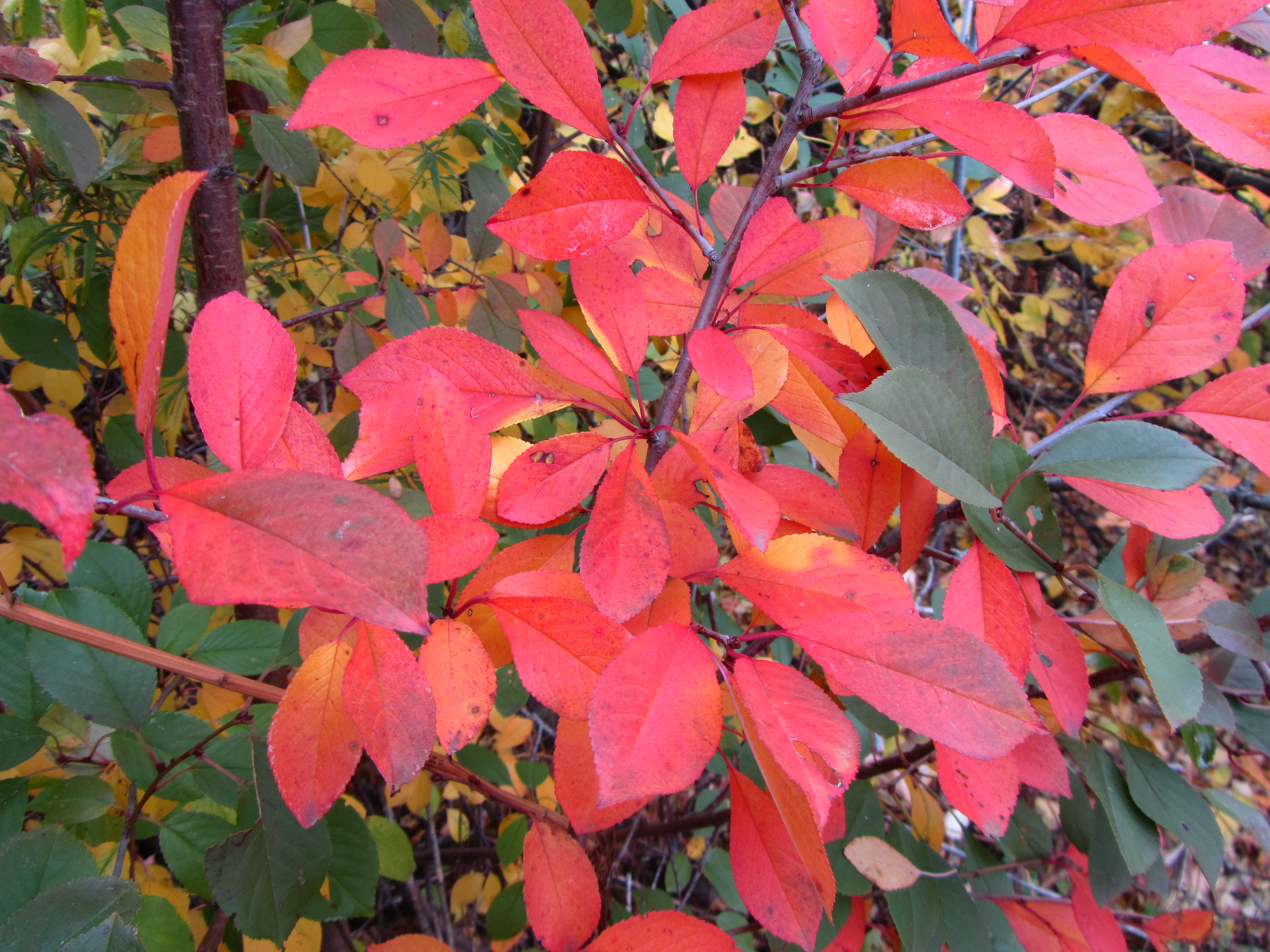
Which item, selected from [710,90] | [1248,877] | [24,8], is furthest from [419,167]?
[1248,877]

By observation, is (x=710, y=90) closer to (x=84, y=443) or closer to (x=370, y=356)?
(x=370, y=356)

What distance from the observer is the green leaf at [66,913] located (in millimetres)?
397

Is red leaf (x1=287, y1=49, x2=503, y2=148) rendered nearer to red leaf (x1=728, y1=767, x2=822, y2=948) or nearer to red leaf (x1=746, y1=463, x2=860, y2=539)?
red leaf (x1=746, y1=463, x2=860, y2=539)

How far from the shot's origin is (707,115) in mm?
467

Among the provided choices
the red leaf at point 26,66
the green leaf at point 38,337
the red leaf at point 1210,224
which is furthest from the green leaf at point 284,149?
the red leaf at point 1210,224

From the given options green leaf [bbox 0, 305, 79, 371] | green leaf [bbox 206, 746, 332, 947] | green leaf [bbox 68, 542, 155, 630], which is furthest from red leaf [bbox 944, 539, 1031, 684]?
green leaf [bbox 0, 305, 79, 371]

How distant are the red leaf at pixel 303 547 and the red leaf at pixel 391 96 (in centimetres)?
20

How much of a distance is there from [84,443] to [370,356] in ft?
0.75

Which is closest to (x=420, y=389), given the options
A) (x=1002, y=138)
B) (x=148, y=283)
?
(x=148, y=283)

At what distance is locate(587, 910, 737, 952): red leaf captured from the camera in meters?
0.48

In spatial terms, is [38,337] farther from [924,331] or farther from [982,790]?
[982,790]

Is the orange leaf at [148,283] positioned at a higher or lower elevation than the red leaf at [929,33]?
lower

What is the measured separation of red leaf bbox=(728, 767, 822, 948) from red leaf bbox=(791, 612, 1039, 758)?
11 cm

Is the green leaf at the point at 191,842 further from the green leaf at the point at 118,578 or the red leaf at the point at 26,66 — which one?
the red leaf at the point at 26,66
